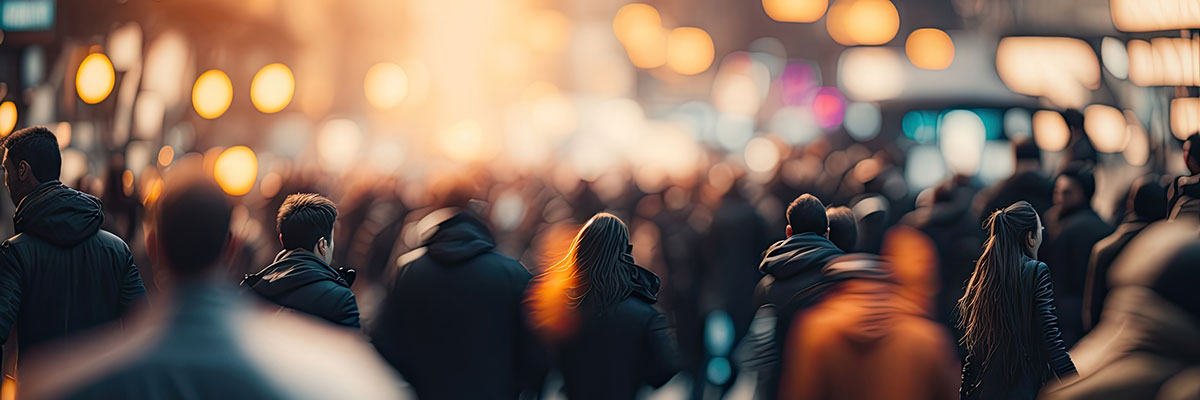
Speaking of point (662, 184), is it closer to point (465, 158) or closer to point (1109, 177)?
point (1109, 177)

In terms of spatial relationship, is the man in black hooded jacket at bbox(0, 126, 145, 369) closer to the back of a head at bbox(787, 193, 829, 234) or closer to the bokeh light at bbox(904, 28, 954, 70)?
the back of a head at bbox(787, 193, 829, 234)

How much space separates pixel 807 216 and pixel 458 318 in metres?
1.65

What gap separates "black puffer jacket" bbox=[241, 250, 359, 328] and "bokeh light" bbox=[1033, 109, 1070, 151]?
53.7 feet

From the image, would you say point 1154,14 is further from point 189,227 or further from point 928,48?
point 189,227

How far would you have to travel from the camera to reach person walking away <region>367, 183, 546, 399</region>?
566 cm

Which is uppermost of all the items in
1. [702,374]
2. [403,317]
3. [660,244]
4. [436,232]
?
[436,232]

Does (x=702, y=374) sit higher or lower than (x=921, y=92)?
lower

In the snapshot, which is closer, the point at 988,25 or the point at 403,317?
the point at 403,317

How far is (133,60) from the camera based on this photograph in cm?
1252

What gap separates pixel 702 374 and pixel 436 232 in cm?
529

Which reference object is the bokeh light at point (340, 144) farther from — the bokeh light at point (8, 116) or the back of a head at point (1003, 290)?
the back of a head at point (1003, 290)

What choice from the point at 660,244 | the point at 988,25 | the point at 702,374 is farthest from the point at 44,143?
the point at 988,25

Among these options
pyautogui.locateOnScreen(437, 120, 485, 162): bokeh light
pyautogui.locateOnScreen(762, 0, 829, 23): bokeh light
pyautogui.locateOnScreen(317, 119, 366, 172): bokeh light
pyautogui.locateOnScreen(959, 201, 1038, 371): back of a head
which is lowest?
pyautogui.locateOnScreen(317, 119, 366, 172): bokeh light

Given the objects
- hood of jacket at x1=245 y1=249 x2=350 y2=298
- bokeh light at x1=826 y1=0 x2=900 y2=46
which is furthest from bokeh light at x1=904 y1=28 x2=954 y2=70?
hood of jacket at x1=245 y1=249 x2=350 y2=298
